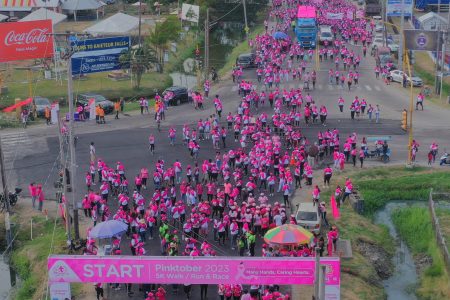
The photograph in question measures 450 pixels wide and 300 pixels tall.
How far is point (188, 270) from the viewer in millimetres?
23672

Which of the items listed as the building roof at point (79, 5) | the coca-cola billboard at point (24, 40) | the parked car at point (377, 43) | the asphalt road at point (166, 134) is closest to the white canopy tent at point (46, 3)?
the building roof at point (79, 5)

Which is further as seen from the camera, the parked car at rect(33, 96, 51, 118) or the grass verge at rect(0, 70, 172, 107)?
the grass verge at rect(0, 70, 172, 107)

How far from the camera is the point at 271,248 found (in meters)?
27.2

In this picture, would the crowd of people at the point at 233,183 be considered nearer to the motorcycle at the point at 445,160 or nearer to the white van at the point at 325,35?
the motorcycle at the point at 445,160

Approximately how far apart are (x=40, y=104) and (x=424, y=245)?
28.8m

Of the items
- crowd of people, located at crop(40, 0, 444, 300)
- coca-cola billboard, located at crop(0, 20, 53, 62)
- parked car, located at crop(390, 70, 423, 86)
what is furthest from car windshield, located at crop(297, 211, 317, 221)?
parked car, located at crop(390, 70, 423, 86)

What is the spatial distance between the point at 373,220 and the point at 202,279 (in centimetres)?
1393

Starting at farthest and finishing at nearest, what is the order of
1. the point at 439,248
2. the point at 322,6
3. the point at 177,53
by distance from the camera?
the point at 322,6, the point at 177,53, the point at 439,248

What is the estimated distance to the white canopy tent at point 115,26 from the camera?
68.7 m

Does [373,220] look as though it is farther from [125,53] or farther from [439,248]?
[125,53]

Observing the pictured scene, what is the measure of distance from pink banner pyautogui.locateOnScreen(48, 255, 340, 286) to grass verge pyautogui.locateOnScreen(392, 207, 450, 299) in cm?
647

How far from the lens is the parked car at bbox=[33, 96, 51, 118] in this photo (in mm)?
50750

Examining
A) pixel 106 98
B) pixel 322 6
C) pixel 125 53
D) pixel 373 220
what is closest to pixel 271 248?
pixel 373 220

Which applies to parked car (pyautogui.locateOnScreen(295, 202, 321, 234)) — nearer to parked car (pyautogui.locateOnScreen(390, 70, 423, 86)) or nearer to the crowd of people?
the crowd of people
